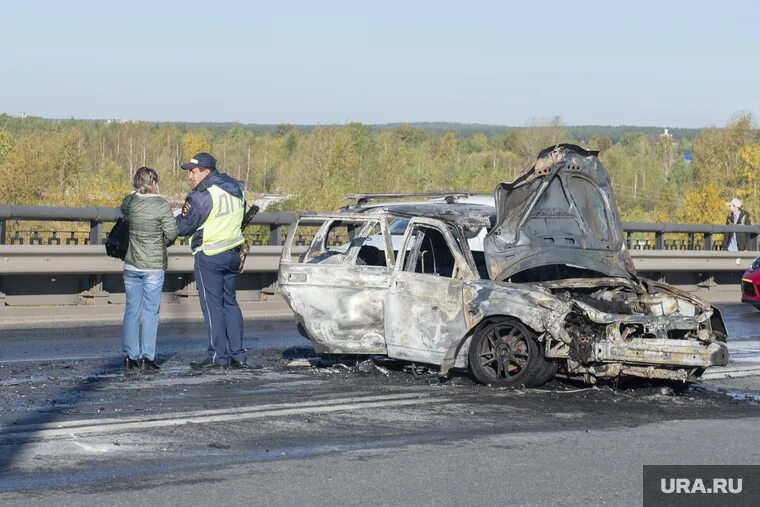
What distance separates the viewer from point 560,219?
423 inches

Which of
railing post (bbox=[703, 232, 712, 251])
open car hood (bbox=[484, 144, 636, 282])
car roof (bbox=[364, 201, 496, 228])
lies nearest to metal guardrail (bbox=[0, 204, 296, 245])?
car roof (bbox=[364, 201, 496, 228])

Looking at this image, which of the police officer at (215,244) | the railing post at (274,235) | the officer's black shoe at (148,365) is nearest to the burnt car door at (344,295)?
the police officer at (215,244)

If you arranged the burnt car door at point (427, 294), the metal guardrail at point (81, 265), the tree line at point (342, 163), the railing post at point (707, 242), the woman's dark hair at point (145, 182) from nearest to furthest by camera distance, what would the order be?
1. the burnt car door at point (427, 294)
2. the woman's dark hair at point (145, 182)
3. the metal guardrail at point (81, 265)
4. the railing post at point (707, 242)
5. the tree line at point (342, 163)

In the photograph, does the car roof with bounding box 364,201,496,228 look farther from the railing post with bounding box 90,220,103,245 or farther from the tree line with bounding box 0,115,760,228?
the railing post with bounding box 90,220,103,245

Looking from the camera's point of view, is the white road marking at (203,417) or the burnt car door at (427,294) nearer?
the white road marking at (203,417)

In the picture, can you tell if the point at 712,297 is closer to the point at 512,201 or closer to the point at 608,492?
the point at 512,201

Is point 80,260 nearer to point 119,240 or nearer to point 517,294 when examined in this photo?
point 119,240

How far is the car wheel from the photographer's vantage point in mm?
9906

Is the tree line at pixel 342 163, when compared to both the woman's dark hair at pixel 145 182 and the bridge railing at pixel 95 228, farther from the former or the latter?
the bridge railing at pixel 95 228

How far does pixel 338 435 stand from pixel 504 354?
2.61 metres

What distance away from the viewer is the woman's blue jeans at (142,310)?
35.9 ft

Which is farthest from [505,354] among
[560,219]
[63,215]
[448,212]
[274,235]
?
[274,235]

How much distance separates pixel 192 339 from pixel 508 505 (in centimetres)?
810

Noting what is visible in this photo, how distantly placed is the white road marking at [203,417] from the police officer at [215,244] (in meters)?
2.25
